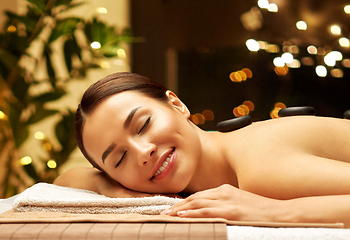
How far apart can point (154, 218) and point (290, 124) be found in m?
0.50

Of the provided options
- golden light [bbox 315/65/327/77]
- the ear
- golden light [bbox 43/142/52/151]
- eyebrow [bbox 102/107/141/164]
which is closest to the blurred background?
golden light [bbox 315/65/327/77]

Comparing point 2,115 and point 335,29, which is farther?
point 335,29

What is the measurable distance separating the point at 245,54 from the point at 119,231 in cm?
245

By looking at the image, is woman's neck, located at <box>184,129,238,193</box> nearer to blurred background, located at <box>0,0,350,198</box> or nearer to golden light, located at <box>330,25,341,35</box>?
blurred background, located at <box>0,0,350,198</box>

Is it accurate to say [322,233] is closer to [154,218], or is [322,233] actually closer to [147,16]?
[154,218]

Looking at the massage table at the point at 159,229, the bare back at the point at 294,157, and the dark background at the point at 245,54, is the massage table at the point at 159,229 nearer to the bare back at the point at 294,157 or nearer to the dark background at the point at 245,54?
the bare back at the point at 294,157

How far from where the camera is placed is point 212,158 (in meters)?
1.07

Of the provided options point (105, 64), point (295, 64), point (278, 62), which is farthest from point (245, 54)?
point (105, 64)

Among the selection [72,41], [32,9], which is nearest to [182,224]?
→ [72,41]

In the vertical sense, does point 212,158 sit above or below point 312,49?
below

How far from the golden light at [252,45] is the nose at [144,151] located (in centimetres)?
215

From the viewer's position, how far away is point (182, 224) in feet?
2.20

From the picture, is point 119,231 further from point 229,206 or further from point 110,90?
point 110,90

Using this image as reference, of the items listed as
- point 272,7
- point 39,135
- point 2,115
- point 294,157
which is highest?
point 272,7
